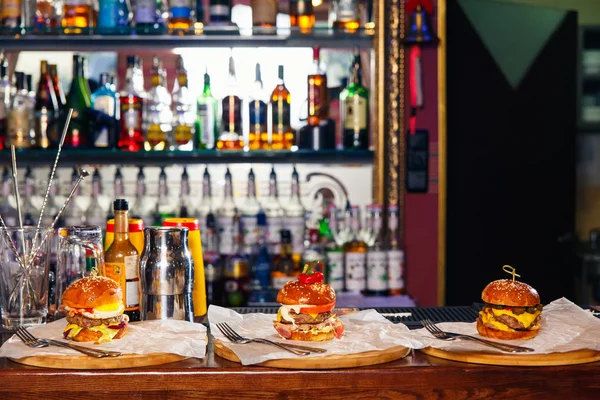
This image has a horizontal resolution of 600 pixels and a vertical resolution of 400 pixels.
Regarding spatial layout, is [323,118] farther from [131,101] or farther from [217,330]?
[217,330]

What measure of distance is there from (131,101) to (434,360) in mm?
2022

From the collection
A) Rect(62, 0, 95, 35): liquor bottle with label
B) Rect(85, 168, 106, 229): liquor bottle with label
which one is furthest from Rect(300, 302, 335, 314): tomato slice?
Rect(62, 0, 95, 35): liquor bottle with label

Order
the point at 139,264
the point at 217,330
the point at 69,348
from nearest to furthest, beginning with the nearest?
the point at 69,348 → the point at 217,330 → the point at 139,264

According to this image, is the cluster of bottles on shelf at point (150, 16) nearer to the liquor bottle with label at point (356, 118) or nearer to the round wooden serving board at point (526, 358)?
the liquor bottle with label at point (356, 118)

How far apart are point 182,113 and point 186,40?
30 centimetres

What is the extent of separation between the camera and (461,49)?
3.10 m

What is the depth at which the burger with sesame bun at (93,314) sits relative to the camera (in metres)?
1.40

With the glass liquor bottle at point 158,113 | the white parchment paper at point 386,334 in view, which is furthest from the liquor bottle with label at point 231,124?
the white parchment paper at point 386,334

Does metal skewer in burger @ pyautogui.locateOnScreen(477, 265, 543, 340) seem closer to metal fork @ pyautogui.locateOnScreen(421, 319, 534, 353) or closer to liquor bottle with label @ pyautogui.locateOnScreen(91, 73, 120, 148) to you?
metal fork @ pyautogui.locateOnScreen(421, 319, 534, 353)

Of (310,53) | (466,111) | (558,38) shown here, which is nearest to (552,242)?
(466,111)

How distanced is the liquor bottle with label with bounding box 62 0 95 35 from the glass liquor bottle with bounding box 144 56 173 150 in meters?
0.29

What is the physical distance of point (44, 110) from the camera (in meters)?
3.16

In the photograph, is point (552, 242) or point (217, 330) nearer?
point (217, 330)

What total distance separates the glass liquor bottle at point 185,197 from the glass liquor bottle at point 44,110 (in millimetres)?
531
